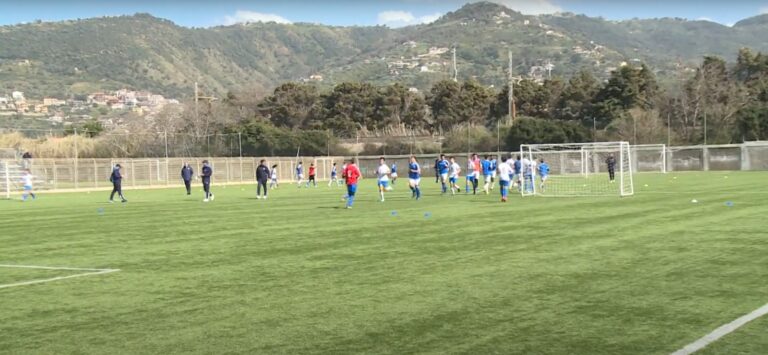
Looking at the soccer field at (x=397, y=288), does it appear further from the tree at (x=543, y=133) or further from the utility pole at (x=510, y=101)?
the utility pole at (x=510, y=101)

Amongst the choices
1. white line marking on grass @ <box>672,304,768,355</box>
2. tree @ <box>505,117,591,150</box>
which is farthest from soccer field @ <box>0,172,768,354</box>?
tree @ <box>505,117,591,150</box>

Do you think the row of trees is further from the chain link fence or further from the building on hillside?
the building on hillside

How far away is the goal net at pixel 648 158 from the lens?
64188 millimetres

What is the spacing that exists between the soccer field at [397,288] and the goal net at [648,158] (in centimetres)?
4894

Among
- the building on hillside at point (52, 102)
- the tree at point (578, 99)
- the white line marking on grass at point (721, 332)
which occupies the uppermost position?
the building on hillside at point (52, 102)

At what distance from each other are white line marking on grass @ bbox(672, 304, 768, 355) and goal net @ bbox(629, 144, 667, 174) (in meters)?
58.8

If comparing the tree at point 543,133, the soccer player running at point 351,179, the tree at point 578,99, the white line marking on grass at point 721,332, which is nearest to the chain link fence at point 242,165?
the tree at point 543,133

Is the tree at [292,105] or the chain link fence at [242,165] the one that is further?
the tree at [292,105]

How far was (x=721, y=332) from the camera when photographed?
663 cm

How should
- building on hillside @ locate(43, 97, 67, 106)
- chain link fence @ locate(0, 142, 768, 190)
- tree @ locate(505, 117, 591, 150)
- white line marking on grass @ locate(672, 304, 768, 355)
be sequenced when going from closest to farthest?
white line marking on grass @ locate(672, 304, 768, 355) < chain link fence @ locate(0, 142, 768, 190) < tree @ locate(505, 117, 591, 150) < building on hillside @ locate(43, 97, 67, 106)

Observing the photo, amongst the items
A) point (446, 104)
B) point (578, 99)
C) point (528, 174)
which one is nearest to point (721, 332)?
point (528, 174)

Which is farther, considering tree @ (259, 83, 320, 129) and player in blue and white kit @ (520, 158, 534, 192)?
tree @ (259, 83, 320, 129)

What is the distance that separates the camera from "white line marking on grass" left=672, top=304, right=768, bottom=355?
6.11 m

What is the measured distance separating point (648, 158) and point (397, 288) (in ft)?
201
